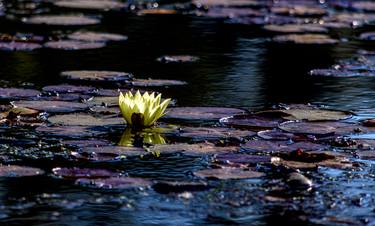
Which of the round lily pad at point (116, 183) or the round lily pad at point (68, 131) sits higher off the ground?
the round lily pad at point (68, 131)

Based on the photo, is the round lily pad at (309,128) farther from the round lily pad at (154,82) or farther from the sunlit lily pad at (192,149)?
the round lily pad at (154,82)

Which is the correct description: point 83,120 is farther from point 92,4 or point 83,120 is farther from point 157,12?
point 92,4

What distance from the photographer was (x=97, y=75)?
5.26 meters

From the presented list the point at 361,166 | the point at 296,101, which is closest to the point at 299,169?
the point at 361,166

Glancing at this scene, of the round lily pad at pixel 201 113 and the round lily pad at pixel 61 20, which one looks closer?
the round lily pad at pixel 201 113

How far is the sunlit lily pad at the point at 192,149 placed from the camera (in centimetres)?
379

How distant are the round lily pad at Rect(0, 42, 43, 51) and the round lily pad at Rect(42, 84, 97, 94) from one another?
1.24 metres

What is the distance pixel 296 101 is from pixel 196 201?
5.63ft

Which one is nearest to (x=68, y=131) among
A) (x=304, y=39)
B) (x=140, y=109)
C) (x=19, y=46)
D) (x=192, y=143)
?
(x=140, y=109)

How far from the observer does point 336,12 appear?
27.3 ft

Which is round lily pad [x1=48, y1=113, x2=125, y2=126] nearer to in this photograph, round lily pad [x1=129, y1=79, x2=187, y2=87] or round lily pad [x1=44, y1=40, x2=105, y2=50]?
round lily pad [x1=129, y1=79, x2=187, y2=87]

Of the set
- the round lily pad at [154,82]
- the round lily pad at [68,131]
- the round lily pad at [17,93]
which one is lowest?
the round lily pad at [68,131]

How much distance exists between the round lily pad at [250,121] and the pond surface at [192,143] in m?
0.03

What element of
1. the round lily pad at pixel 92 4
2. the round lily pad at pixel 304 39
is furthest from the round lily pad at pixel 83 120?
the round lily pad at pixel 92 4
